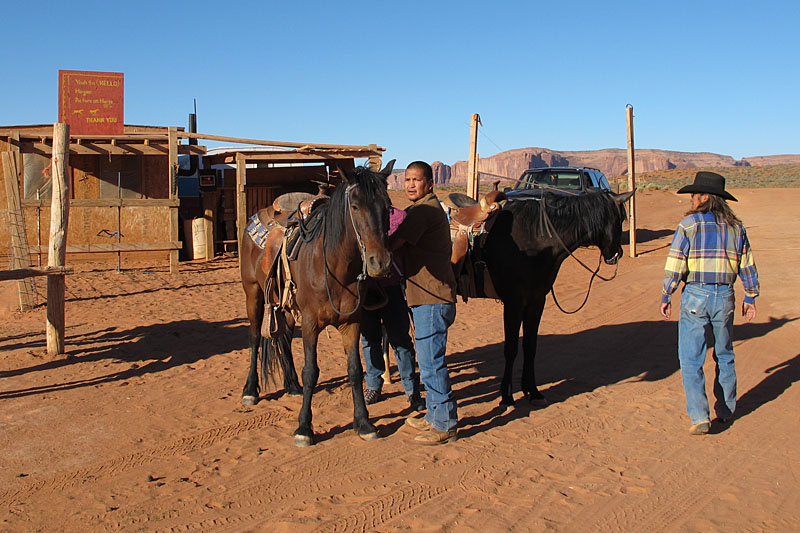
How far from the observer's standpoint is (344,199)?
4680 millimetres

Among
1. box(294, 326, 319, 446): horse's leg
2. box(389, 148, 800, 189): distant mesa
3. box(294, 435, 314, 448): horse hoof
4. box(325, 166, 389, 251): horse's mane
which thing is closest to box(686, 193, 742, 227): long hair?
box(325, 166, 389, 251): horse's mane

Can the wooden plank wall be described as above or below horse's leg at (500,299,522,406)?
above

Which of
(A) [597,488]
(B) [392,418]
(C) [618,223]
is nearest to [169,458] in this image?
(B) [392,418]

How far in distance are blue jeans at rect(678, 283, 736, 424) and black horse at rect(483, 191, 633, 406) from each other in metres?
1.03

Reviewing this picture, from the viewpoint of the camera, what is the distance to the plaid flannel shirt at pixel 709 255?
5.09m

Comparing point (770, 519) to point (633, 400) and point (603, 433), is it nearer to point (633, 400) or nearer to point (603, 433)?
point (603, 433)

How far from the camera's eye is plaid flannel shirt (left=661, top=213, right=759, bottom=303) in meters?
5.09

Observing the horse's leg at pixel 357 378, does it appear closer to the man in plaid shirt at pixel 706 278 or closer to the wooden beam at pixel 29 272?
the man in plaid shirt at pixel 706 278

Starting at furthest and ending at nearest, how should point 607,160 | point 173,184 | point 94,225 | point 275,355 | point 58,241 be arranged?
point 607,160, point 94,225, point 173,184, point 58,241, point 275,355

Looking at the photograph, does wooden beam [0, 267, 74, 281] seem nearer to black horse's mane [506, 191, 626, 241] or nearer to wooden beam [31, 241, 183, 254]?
black horse's mane [506, 191, 626, 241]

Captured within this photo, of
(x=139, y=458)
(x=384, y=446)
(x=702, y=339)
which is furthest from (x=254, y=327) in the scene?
(x=702, y=339)

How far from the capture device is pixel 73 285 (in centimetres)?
1230

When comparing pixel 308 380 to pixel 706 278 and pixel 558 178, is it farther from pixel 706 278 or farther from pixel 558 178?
pixel 558 178

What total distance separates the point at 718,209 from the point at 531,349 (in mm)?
2087
